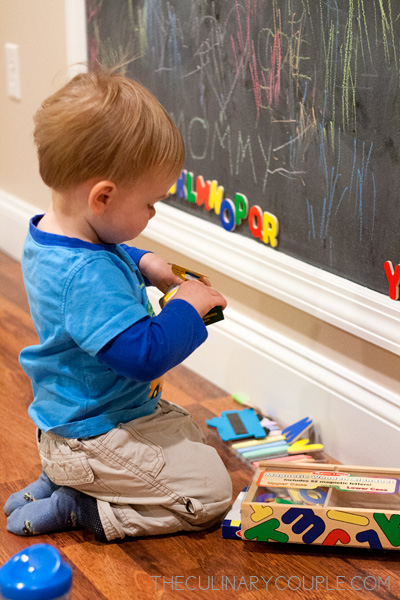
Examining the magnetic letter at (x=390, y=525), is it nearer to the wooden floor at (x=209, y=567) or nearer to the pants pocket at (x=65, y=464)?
the wooden floor at (x=209, y=567)

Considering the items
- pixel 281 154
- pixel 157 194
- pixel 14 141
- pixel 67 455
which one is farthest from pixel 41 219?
pixel 14 141

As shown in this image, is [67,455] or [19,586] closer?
[19,586]

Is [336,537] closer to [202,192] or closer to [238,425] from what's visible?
[238,425]

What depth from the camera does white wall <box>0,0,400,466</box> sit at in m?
1.29

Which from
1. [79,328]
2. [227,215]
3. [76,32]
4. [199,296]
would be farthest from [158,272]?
Result: [76,32]

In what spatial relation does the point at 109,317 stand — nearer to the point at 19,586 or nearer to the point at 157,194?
the point at 157,194

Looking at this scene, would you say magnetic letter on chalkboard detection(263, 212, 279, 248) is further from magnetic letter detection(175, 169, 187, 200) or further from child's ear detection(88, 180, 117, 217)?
child's ear detection(88, 180, 117, 217)

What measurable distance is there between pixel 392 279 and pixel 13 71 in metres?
1.52

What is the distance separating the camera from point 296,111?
135 cm

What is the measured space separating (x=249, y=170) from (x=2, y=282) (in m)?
0.99

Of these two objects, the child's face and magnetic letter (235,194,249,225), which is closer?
the child's face

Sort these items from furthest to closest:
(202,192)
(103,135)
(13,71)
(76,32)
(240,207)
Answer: (13,71) → (76,32) → (202,192) → (240,207) → (103,135)

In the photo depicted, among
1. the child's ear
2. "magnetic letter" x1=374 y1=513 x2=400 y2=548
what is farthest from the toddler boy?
"magnetic letter" x1=374 y1=513 x2=400 y2=548

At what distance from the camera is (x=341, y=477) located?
1.18 metres
